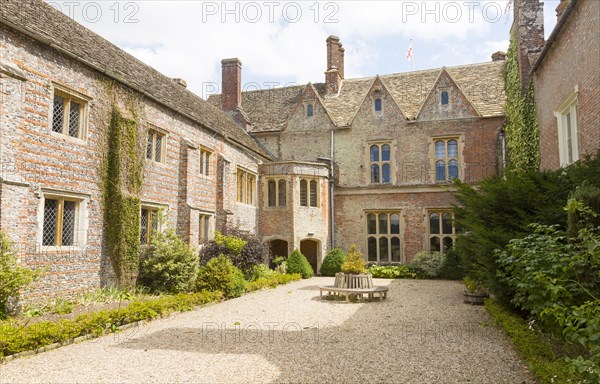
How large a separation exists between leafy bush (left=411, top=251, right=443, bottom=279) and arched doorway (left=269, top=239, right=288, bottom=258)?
5.90 meters

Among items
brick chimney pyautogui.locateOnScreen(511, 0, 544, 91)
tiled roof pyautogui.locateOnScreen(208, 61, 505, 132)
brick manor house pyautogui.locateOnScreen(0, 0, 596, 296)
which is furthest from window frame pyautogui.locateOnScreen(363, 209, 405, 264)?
brick chimney pyautogui.locateOnScreen(511, 0, 544, 91)

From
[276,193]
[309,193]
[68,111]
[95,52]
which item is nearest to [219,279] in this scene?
[68,111]

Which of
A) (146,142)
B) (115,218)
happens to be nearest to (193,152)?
(146,142)

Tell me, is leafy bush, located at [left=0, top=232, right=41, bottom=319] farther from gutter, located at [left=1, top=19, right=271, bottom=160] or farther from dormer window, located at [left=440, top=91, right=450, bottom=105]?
dormer window, located at [left=440, top=91, right=450, bottom=105]

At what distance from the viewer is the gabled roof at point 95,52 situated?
33.0ft

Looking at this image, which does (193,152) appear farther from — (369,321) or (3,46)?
(369,321)

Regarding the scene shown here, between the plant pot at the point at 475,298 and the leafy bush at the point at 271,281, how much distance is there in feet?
20.8

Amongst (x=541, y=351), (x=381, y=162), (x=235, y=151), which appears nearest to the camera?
(x=541, y=351)

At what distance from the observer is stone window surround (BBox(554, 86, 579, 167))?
35.6 ft

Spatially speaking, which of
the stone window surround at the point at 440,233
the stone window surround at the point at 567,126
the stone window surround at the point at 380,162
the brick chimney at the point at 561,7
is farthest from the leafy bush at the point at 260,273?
the brick chimney at the point at 561,7

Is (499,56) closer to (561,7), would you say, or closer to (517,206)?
(561,7)

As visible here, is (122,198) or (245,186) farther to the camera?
(245,186)

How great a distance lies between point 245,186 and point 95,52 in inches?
341

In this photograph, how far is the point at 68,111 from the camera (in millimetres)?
10906
